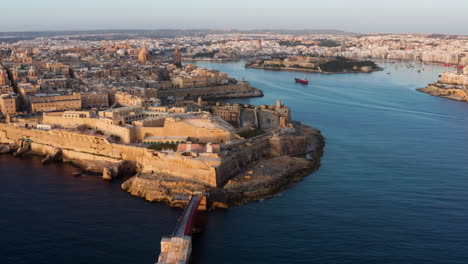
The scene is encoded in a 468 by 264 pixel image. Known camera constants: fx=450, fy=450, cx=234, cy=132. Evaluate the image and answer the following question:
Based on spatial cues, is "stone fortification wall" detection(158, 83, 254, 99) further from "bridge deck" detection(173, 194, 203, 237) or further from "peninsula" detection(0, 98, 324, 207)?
"bridge deck" detection(173, 194, 203, 237)

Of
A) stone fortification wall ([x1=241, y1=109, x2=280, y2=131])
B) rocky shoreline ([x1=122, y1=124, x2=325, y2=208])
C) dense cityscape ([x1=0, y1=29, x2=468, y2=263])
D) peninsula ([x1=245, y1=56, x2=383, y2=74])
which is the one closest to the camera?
rocky shoreline ([x1=122, y1=124, x2=325, y2=208])

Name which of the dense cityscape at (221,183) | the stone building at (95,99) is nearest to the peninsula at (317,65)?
the dense cityscape at (221,183)

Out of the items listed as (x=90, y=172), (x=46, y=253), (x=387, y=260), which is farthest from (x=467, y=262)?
(x=90, y=172)

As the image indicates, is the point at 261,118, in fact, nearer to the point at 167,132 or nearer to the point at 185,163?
the point at 167,132

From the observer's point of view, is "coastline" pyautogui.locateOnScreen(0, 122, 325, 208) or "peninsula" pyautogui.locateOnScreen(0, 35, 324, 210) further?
"peninsula" pyautogui.locateOnScreen(0, 35, 324, 210)

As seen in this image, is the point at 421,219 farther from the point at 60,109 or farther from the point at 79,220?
the point at 60,109

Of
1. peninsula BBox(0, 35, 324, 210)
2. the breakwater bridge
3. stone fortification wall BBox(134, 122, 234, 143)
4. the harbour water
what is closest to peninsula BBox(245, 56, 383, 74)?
peninsula BBox(0, 35, 324, 210)
